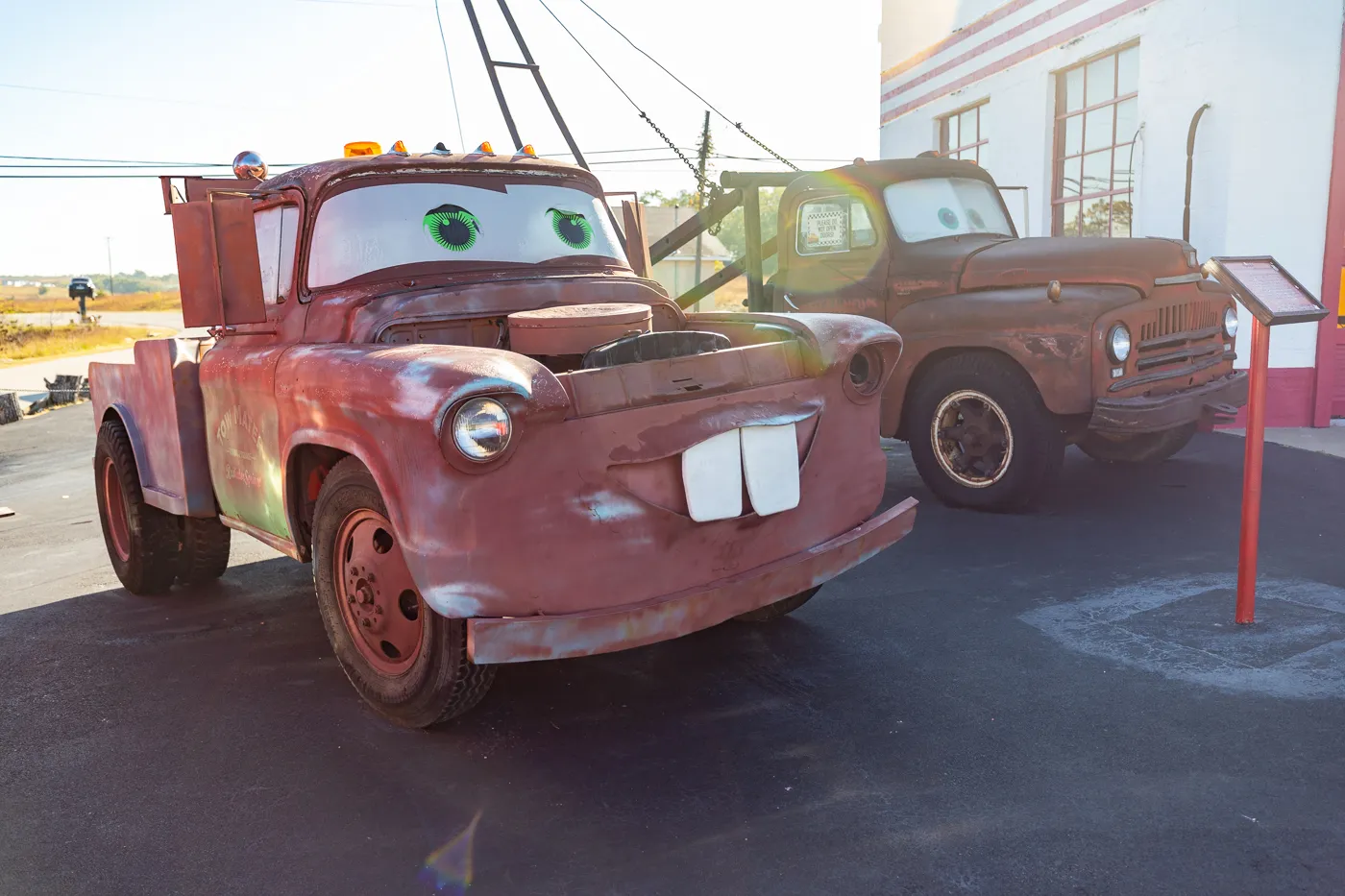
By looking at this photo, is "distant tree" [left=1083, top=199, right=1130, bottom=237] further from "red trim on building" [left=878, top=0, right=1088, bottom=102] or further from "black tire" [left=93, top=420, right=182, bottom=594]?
"black tire" [left=93, top=420, right=182, bottom=594]

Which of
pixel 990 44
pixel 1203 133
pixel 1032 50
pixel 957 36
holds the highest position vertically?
pixel 957 36

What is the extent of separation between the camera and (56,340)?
38375 millimetres

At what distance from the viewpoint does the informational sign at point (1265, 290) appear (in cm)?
402

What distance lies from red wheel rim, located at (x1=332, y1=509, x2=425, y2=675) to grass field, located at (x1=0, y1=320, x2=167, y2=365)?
98.0 ft

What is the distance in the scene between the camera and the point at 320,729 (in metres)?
3.52

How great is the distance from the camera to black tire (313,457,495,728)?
10.3ft

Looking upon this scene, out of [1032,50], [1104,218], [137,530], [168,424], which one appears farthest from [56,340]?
[168,424]

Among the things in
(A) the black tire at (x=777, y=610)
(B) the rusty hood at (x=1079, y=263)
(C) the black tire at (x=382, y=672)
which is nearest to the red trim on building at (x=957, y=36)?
(B) the rusty hood at (x=1079, y=263)

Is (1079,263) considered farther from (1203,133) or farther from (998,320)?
(1203,133)

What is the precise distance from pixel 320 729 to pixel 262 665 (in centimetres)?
79

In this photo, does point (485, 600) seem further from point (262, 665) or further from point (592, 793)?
point (262, 665)

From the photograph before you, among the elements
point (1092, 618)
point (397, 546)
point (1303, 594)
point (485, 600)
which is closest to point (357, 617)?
point (397, 546)

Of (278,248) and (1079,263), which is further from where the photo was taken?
(1079,263)

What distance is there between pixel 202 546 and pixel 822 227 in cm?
433
